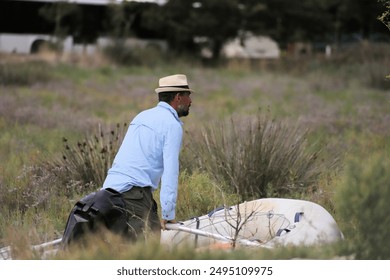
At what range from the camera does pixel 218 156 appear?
918cm

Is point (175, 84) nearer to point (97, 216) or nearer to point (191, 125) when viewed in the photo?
point (97, 216)

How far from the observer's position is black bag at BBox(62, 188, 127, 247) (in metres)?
6.19

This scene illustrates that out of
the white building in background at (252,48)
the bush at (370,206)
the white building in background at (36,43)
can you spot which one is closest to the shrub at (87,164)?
the bush at (370,206)

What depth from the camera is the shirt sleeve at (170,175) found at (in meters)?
6.24

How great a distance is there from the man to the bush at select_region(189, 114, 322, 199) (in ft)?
7.23

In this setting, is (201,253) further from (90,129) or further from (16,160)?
(90,129)

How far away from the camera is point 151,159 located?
645 cm

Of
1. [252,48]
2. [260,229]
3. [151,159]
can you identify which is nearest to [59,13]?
[252,48]

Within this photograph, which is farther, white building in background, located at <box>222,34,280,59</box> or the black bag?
white building in background, located at <box>222,34,280,59</box>

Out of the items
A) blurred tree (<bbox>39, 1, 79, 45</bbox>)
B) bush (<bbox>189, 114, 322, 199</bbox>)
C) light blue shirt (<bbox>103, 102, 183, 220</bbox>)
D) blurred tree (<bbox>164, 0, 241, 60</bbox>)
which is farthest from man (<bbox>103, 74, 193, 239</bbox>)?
blurred tree (<bbox>164, 0, 241, 60</bbox>)

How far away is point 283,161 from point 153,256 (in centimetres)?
375

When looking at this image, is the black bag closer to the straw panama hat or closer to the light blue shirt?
the light blue shirt

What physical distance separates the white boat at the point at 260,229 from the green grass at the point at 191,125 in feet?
0.54

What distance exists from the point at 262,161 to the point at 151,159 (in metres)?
2.62
